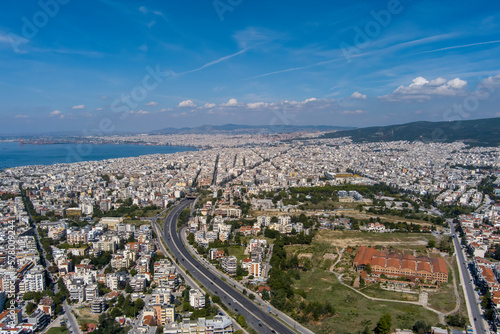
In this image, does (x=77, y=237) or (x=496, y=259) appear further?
(x=77, y=237)

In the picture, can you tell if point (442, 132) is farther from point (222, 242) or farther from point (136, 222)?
point (136, 222)

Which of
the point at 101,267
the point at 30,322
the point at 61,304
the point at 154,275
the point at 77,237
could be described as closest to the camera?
the point at 30,322

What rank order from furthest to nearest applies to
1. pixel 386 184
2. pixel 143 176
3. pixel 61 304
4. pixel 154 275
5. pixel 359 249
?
pixel 143 176
pixel 386 184
pixel 359 249
pixel 154 275
pixel 61 304

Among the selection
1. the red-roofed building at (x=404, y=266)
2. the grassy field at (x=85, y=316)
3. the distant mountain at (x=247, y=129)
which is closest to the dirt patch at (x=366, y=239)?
the red-roofed building at (x=404, y=266)

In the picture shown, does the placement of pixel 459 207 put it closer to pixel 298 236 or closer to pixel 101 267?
pixel 298 236

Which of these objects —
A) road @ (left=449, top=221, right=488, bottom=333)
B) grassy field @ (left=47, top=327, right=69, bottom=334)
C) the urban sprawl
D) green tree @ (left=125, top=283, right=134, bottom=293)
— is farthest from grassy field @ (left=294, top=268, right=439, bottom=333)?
grassy field @ (left=47, top=327, right=69, bottom=334)

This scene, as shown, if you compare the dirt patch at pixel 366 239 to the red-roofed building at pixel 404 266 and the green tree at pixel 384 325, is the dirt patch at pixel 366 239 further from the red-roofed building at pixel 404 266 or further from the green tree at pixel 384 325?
the green tree at pixel 384 325

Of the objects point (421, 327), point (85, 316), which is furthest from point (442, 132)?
point (85, 316)

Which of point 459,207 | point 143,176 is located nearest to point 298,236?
point 459,207
